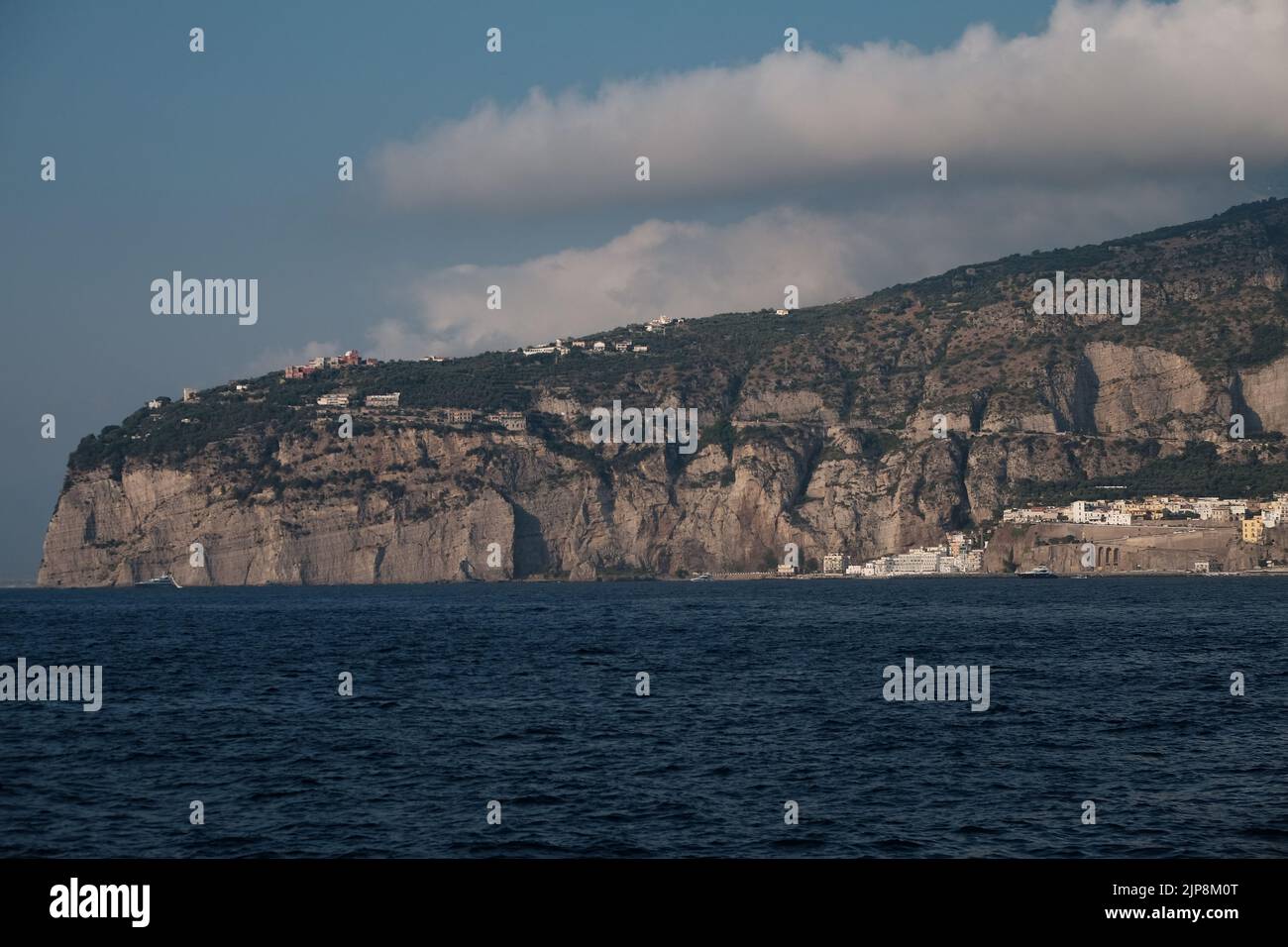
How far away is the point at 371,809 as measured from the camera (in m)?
29.0

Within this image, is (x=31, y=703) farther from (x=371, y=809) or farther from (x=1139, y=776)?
(x=1139, y=776)

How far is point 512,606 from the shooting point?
426 feet

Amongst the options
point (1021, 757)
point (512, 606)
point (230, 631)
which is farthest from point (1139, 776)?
Result: point (512, 606)

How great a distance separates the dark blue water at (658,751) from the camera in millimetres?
26422

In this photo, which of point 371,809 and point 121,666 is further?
point 121,666

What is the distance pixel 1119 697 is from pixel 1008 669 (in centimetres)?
967

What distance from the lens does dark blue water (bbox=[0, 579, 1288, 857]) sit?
2642 cm

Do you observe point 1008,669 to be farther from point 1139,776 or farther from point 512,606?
point 512,606

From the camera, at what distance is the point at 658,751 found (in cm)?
3631
